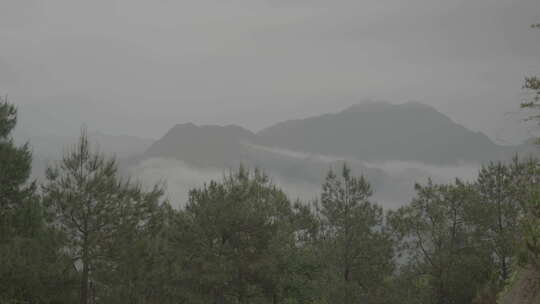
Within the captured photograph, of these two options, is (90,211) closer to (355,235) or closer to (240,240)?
(240,240)

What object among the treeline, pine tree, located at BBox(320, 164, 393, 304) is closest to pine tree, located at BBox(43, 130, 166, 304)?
the treeline

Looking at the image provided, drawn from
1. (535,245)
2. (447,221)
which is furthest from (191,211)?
(447,221)

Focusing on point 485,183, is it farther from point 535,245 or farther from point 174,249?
point 535,245

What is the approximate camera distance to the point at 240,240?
24703 mm

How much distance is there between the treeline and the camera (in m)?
20.1

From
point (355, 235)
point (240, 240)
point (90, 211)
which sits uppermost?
point (90, 211)

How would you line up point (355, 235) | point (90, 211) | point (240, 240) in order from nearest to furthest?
point (90, 211) → point (240, 240) → point (355, 235)

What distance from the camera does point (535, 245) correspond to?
32.3 feet

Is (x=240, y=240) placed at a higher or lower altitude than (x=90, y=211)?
lower

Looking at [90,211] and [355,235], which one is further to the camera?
[355,235]

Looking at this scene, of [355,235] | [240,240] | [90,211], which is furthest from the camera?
[355,235]

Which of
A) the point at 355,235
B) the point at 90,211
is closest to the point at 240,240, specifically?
the point at 90,211

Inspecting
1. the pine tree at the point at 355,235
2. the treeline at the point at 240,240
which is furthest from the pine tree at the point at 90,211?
the pine tree at the point at 355,235

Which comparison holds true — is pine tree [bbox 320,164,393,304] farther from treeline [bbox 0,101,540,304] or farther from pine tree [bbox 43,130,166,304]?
pine tree [bbox 43,130,166,304]
